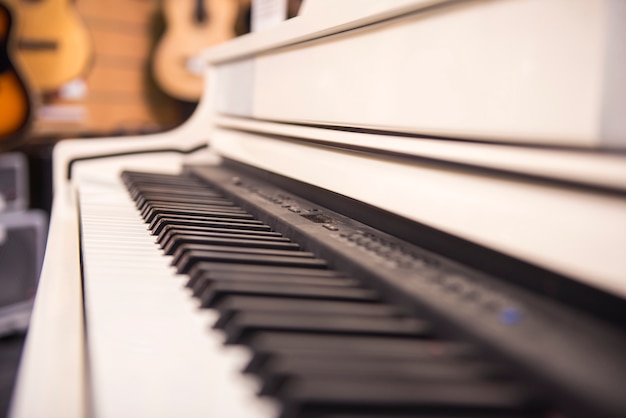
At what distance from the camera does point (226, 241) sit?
2.65 ft

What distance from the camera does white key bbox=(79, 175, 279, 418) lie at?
1.44 ft

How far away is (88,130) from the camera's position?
3.99 meters

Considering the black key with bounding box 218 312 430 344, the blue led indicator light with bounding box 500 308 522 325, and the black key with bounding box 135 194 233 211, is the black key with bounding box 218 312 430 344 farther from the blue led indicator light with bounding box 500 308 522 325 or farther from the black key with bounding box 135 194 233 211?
the black key with bounding box 135 194 233 211

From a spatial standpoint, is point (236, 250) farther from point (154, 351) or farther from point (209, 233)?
point (154, 351)

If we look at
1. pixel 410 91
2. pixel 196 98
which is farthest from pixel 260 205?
pixel 196 98

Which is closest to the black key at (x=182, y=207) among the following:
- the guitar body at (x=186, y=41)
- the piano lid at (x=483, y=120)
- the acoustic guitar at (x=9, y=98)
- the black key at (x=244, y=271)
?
the piano lid at (x=483, y=120)

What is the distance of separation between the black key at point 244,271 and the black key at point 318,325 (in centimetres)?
13

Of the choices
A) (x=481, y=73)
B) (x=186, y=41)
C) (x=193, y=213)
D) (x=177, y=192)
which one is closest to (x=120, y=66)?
(x=186, y=41)

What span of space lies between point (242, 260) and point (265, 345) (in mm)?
254

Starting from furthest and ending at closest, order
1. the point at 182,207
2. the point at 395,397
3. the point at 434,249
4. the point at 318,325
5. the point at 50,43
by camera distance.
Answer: the point at 50,43 < the point at 182,207 < the point at 434,249 < the point at 318,325 < the point at 395,397

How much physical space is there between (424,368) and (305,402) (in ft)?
0.33

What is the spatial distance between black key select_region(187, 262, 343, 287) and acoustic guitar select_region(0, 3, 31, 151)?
272 cm

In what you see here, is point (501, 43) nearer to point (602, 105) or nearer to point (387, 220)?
point (602, 105)

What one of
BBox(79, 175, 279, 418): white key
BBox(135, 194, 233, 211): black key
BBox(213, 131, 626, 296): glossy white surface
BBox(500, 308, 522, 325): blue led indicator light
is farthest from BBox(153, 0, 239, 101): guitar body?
BBox(500, 308, 522, 325): blue led indicator light
